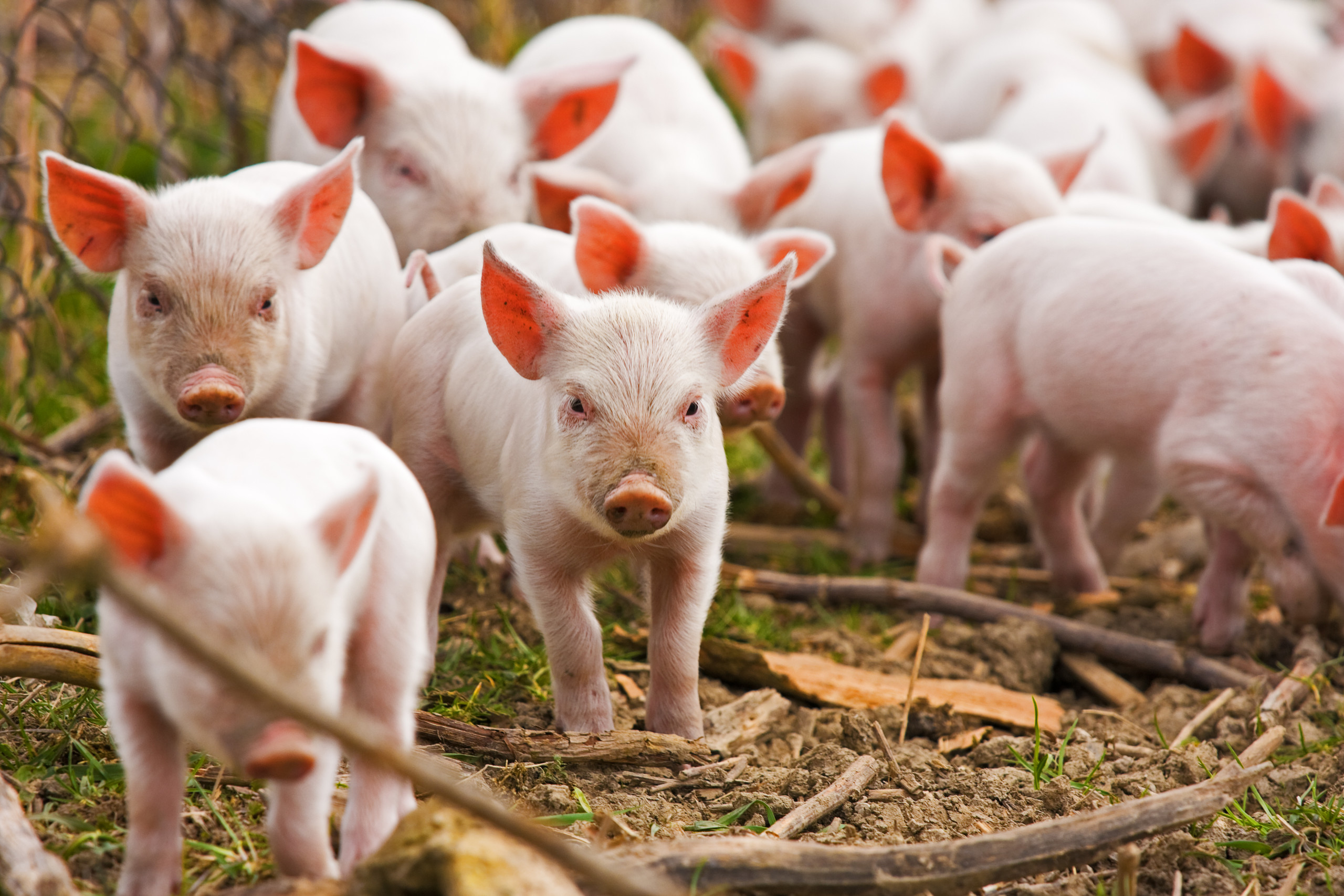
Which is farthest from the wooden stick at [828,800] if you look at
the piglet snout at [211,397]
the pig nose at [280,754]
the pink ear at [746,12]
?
the pink ear at [746,12]

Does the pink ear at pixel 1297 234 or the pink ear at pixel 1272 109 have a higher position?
the pink ear at pixel 1297 234

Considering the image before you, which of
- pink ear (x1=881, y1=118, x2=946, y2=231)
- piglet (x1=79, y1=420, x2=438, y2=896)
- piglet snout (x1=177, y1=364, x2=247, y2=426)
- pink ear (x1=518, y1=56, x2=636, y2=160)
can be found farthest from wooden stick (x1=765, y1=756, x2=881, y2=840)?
pink ear (x1=518, y1=56, x2=636, y2=160)

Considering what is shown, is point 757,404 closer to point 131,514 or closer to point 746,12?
point 131,514

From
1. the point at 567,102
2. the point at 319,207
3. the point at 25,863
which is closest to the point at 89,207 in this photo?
the point at 319,207

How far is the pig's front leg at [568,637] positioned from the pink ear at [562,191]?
183 centimetres

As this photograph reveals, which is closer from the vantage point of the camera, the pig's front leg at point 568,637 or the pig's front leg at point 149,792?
the pig's front leg at point 149,792

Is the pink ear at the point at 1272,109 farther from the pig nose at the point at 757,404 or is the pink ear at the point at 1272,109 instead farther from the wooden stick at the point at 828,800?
the wooden stick at the point at 828,800

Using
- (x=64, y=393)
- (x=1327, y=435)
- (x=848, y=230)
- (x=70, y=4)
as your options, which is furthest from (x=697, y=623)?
(x=70, y=4)

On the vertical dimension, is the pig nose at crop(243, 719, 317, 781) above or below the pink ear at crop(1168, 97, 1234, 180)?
above

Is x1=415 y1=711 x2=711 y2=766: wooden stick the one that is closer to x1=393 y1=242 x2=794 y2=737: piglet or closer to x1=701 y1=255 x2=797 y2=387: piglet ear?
x1=393 y1=242 x2=794 y2=737: piglet

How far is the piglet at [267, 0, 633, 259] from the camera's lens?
464 cm

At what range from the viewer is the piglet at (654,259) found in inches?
147

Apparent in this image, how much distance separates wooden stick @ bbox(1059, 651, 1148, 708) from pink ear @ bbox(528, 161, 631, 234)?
2215 mm

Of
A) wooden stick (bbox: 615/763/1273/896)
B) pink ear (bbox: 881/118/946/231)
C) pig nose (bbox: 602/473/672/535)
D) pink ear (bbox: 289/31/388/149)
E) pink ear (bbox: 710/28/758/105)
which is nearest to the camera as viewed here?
wooden stick (bbox: 615/763/1273/896)
